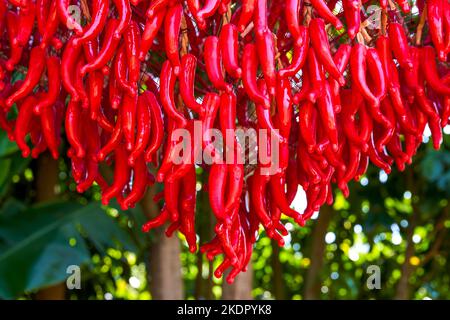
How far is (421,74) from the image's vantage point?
58cm

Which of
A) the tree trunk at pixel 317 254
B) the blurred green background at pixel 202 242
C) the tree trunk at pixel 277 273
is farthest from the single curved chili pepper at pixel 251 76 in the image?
the tree trunk at pixel 277 273

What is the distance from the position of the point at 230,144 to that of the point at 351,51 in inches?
5.2

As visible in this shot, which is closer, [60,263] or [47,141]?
[47,141]

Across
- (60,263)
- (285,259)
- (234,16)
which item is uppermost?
(234,16)

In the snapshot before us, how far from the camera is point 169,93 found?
1.63 feet

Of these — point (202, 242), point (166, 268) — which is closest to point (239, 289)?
point (166, 268)

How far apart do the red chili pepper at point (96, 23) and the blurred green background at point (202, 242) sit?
57 centimetres

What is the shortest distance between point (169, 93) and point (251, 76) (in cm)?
7

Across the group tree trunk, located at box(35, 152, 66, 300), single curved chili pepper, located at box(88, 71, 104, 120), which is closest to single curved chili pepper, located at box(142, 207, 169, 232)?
single curved chili pepper, located at box(88, 71, 104, 120)

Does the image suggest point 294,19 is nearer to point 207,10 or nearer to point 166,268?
point 207,10

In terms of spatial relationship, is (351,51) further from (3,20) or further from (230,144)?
(3,20)
